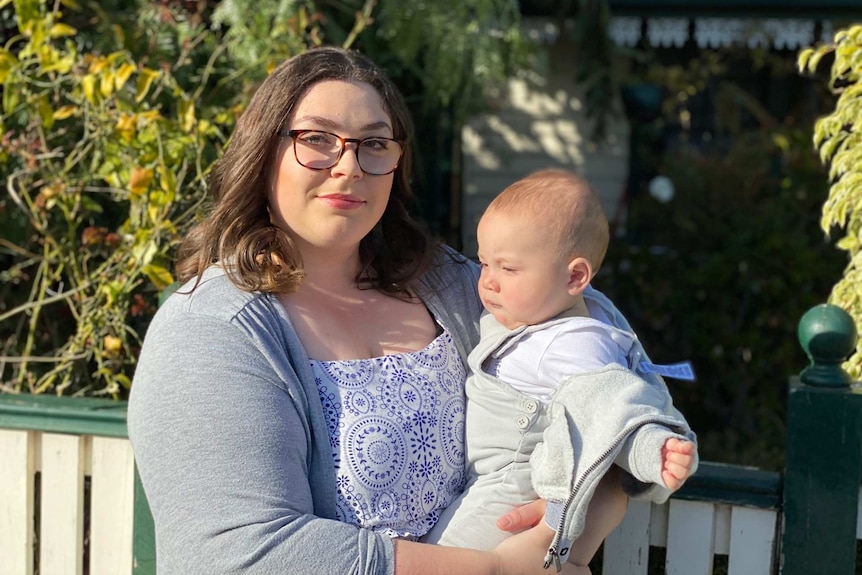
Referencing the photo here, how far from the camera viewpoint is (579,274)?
7.31ft

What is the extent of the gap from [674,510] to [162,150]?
6.43 ft

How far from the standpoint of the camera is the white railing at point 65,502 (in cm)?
272

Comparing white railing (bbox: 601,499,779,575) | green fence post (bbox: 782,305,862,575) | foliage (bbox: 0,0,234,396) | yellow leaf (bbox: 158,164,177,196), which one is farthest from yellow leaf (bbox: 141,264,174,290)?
green fence post (bbox: 782,305,862,575)

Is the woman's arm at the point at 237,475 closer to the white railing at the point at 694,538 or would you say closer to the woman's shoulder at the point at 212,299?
the woman's shoulder at the point at 212,299

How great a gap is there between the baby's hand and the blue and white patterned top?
19.7 inches

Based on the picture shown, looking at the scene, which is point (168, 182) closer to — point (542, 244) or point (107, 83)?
point (107, 83)

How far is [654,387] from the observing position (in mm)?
2076

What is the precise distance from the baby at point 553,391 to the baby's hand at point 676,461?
0.04 m

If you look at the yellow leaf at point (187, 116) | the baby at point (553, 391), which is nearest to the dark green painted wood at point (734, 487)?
the baby at point (553, 391)

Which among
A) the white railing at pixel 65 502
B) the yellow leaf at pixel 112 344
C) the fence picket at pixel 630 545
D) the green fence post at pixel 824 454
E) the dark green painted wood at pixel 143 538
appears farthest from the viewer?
the yellow leaf at pixel 112 344

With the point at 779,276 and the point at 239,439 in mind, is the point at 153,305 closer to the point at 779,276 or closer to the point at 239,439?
the point at 239,439

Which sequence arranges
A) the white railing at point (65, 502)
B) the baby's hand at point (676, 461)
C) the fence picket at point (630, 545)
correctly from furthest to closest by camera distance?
the white railing at point (65, 502) < the fence picket at point (630, 545) < the baby's hand at point (676, 461)

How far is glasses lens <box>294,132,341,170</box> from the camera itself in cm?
216

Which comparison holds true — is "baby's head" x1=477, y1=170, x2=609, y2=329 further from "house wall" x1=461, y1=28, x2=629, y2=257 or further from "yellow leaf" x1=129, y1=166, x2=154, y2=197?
"house wall" x1=461, y1=28, x2=629, y2=257
